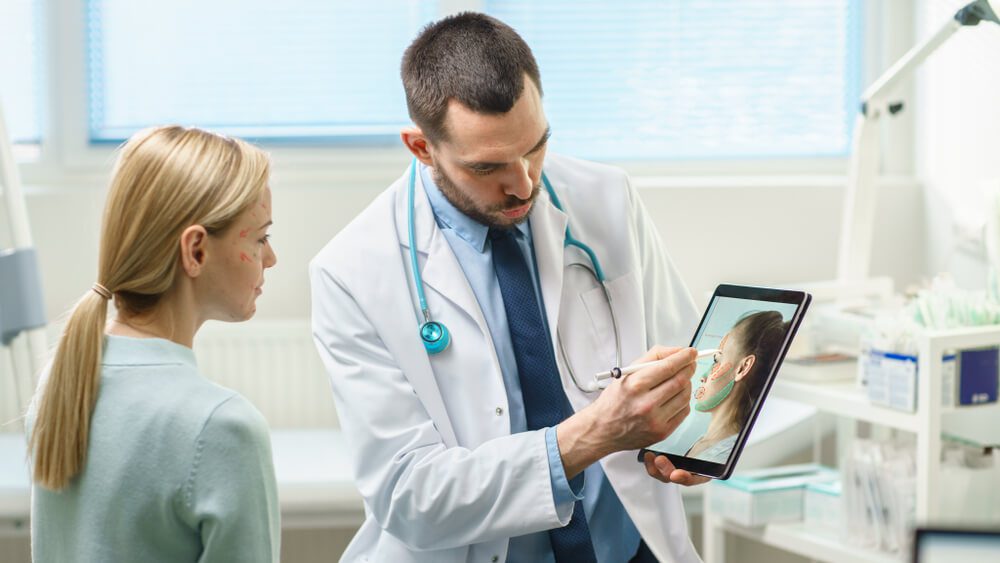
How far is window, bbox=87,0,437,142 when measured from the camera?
2.91 m

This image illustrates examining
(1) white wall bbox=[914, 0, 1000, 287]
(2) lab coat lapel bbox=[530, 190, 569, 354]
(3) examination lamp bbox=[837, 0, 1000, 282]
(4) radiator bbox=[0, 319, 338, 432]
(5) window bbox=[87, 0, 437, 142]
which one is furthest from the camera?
(5) window bbox=[87, 0, 437, 142]

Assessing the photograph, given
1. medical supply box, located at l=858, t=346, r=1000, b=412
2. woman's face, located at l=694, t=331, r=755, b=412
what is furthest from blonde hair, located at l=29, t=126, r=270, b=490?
medical supply box, located at l=858, t=346, r=1000, b=412

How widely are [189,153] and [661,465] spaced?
26.6 inches

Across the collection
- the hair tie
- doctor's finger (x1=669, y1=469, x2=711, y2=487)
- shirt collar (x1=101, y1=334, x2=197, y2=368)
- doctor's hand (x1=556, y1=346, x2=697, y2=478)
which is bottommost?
doctor's finger (x1=669, y1=469, x2=711, y2=487)

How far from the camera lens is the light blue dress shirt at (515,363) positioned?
1374 millimetres

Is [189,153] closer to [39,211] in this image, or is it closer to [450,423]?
[450,423]

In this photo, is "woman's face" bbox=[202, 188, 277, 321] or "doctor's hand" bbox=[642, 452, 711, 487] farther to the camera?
"doctor's hand" bbox=[642, 452, 711, 487]

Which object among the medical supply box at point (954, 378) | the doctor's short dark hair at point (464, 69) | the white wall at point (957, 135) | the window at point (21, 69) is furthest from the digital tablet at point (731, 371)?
the window at point (21, 69)

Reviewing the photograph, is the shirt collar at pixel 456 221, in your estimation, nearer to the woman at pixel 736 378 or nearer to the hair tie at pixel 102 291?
the woman at pixel 736 378

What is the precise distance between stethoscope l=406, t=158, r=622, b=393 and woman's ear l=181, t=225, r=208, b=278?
38 cm

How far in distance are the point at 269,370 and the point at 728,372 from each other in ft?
5.87

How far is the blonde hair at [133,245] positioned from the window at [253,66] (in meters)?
1.94

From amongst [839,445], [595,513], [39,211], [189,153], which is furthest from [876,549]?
[39,211]

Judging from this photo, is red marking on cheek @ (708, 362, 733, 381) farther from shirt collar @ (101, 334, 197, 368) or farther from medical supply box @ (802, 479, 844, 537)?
medical supply box @ (802, 479, 844, 537)
